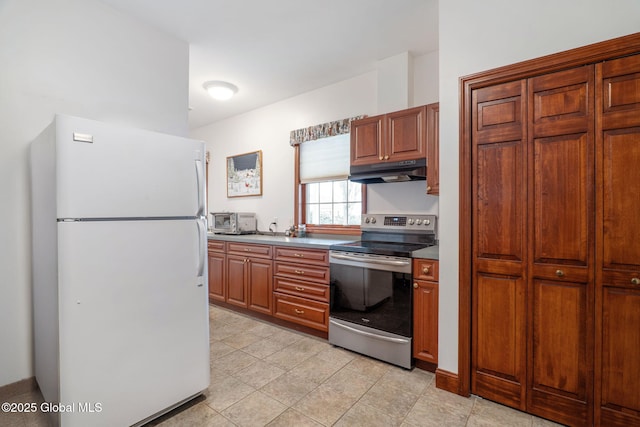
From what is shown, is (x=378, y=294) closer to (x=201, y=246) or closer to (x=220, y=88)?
(x=201, y=246)

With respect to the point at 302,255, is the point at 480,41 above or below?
above

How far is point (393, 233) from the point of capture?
3035mm

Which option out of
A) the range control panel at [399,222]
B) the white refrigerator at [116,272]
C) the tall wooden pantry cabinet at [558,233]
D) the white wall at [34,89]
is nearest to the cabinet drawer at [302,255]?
the range control panel at [399,222]

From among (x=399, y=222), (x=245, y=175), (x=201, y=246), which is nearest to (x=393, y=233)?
(x=399, y=222)

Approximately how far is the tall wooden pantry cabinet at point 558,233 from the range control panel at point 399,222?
87 cm

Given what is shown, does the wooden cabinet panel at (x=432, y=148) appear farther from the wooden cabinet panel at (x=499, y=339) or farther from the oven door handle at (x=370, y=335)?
the oven door handle at (x=370, y=335)

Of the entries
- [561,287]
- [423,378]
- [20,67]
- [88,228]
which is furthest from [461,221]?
[20,67]

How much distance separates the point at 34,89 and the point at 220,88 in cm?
180

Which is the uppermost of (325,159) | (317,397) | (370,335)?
(325,159)

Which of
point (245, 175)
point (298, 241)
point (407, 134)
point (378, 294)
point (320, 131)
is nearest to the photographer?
point (378, 294)

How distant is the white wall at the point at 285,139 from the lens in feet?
9.93

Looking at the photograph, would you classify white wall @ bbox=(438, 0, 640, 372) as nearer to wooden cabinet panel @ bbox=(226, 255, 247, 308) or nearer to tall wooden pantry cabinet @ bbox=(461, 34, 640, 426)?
tall wooden pantry cabinet @ bbox=(461, 34, 640, 426)

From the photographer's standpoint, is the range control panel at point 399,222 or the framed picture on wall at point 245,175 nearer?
the range control panel at point 399,222

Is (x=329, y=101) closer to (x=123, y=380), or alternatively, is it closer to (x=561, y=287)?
(x=561, y=287)
